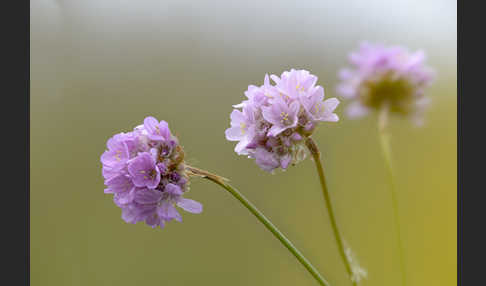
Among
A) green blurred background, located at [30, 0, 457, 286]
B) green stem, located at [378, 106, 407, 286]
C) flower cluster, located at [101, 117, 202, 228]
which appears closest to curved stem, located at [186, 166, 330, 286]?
flower cluster, located at [101, 117, 202, 228]

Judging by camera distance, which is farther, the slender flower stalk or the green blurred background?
the green blurred background

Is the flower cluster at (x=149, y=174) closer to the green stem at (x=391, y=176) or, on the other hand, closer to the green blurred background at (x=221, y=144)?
the green blurred background at (x=221, y=144)

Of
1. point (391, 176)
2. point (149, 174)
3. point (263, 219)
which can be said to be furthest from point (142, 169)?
point (391, 176)

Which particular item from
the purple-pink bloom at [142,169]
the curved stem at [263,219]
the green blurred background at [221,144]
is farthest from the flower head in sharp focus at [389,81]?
the purple-pink bloom at [142,169]

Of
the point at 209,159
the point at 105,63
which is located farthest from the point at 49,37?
the point at 209,159

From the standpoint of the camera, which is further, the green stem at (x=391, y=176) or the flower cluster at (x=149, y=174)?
the green stem at (x=391, y=176)

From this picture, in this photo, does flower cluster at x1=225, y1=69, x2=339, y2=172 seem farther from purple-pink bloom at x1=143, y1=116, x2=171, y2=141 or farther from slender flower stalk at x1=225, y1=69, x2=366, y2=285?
purple-pink bloom at x1=143, y1=116, x2=171, y2=141
